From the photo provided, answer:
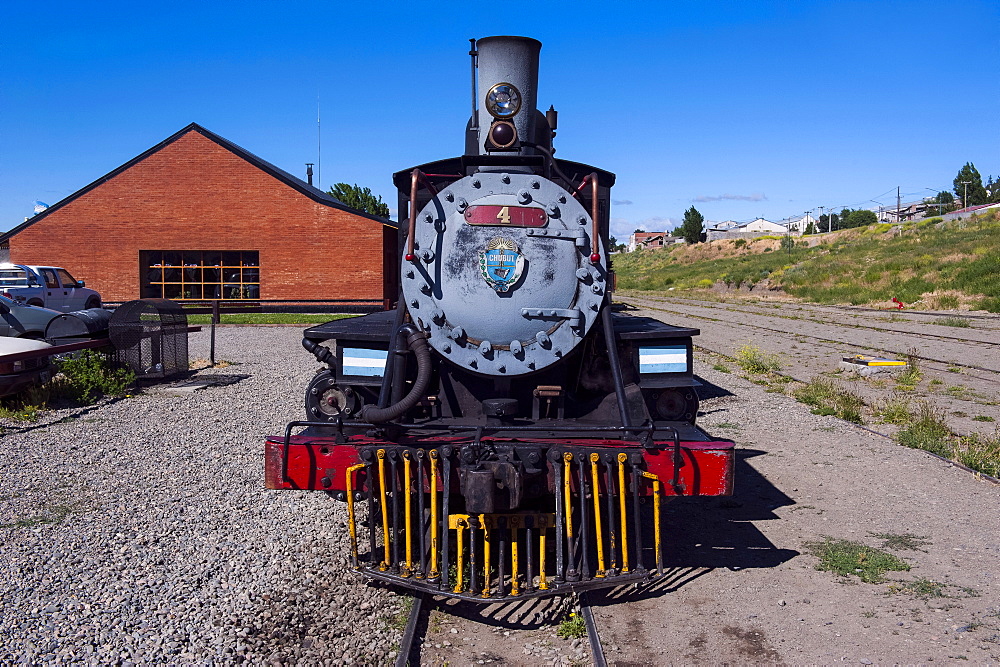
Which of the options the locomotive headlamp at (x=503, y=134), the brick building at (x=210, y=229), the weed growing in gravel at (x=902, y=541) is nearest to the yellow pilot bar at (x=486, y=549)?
the locomotive headlamp at (x=503, y=134)

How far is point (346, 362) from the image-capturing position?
560cm

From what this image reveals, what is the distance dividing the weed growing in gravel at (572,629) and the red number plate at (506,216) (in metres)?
2.27

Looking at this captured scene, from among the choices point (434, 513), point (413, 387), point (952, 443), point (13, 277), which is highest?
point (13, 277)

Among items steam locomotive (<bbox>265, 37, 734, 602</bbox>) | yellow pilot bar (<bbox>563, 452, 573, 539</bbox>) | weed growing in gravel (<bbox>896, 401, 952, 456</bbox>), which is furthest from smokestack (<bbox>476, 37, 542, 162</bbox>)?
weed growing in gravel (<bbox>896, 401, 952, 456</bbox>)

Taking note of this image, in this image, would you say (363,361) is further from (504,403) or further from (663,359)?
(663,359)

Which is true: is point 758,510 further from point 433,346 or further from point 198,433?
point 198,433

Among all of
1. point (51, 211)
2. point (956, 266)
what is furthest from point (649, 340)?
point (956, 266)

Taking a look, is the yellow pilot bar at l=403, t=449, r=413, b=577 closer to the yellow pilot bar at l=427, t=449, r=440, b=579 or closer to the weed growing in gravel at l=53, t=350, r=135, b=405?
the yellow pilot bar at l=427, t=449, r=440, b=579

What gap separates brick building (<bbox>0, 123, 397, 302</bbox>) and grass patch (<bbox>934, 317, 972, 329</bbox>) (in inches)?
746

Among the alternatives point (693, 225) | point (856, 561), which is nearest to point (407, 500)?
point (856, 561)

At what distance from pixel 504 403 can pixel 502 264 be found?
84 cm

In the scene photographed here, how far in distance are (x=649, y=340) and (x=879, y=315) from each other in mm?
28541

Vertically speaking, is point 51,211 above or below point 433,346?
above

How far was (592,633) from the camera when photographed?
4266mm
